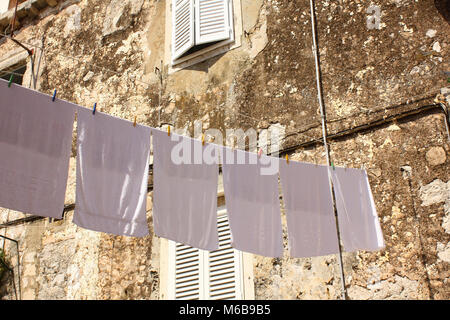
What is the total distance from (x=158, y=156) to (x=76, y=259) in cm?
256

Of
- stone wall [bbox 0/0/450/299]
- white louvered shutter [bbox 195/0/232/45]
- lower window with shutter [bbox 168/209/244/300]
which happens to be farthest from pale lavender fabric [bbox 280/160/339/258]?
white louvered shutter [bbox 195/0/232/45]

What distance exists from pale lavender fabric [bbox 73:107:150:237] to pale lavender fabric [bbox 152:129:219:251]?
4.7 inches

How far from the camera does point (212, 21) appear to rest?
7117 mm

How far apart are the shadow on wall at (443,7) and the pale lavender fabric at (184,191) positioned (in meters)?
2.61

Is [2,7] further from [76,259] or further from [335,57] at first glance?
[335,57]

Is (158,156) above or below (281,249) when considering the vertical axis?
above

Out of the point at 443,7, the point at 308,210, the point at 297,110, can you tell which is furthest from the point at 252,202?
the point at 443,7

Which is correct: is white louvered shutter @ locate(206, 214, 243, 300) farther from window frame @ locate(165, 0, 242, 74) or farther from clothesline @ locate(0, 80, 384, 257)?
window frame @ locate(165, 0, 242, 74)

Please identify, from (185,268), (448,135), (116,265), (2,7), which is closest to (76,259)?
(116,265)

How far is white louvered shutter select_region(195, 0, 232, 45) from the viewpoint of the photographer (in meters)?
7.00

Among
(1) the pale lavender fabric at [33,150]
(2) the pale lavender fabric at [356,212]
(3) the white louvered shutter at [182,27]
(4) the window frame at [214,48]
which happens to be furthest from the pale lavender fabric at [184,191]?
(3) the white louvered shutter at [182,27]

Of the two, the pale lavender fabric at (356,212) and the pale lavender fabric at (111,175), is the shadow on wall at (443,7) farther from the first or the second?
the pale lavender fabric at (111,175)

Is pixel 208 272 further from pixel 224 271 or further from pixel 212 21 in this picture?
pixel 212 21
